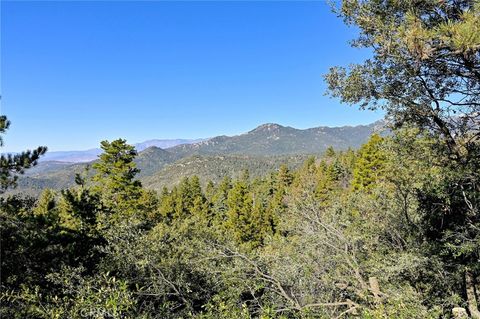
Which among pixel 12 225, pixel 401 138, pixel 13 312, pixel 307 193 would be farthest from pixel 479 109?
pixel 12 225

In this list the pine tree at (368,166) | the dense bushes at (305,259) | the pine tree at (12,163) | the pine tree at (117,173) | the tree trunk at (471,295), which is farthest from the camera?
the pine tree at (368,166)

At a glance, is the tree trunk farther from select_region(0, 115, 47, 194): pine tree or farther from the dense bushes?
select_region(0, 115, 47, 194): pine tree

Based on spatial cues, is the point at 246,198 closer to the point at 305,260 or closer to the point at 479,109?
the point at 305,260

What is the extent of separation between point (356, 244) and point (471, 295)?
277 cm

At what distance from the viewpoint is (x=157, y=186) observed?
192500 millimetres

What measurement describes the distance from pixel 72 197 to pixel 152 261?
10.1 meters

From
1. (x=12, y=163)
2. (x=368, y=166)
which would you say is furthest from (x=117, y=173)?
(x=368, y=166)

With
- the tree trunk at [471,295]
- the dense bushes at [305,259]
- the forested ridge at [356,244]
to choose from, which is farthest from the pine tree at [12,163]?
the tree trunk at [471,295]

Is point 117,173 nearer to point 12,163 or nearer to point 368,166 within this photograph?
point 12,163

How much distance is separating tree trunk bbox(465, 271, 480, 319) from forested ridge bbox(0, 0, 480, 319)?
0.03 m

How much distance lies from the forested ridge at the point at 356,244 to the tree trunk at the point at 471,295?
0.09ft

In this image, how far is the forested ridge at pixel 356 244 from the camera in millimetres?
4449

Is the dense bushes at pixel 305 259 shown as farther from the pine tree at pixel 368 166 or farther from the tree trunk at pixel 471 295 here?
the pine tree at pixel 368 166

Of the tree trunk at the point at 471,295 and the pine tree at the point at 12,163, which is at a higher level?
the pine tree at the point at 12,163
